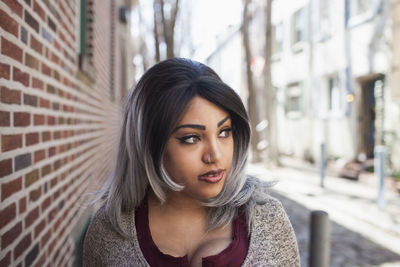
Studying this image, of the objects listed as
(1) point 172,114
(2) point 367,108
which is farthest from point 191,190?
(2) point 367,108

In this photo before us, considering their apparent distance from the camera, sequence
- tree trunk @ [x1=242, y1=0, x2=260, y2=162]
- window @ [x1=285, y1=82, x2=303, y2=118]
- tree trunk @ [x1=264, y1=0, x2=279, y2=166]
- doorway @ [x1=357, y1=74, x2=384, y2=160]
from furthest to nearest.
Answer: window @ [x1=285, y1=82, x2=303, y2=118] < tree trunk @ [x1=242, y1=0, x2=260, y2=162] < tree trunk @ [x1=264, y1=0, x2=279, y2=166] < doorway @ [x1=357, y1=74, x2=384, y2=160]

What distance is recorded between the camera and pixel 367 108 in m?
10.6

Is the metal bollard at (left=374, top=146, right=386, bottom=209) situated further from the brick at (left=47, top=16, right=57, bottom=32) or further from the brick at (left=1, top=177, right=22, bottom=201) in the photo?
the brick at (left=1, top=177, right=22, bottom=201)

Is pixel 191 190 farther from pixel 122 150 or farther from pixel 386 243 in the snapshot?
pixel 386 243

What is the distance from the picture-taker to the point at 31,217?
1707mm

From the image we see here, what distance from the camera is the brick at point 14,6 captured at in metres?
1.43

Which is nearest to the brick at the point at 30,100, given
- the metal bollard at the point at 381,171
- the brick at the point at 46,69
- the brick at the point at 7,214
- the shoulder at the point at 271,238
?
the brick at the point at 46,69

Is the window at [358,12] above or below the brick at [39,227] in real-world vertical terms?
above

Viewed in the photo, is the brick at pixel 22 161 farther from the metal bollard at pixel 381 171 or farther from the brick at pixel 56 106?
the metal bollard at pixel 381 171

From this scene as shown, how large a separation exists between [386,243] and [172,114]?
428 cm

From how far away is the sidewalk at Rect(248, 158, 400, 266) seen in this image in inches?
167

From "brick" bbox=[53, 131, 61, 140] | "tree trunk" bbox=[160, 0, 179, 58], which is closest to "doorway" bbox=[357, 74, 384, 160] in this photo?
"tree trunk" bbox=[160, 0, 179, 58]

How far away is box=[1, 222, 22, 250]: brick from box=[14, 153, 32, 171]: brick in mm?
232

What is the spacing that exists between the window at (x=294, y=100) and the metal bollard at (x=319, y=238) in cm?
1199
